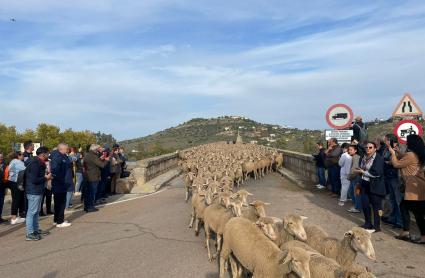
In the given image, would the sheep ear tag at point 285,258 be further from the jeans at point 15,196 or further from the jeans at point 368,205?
the jeans at point 15,196

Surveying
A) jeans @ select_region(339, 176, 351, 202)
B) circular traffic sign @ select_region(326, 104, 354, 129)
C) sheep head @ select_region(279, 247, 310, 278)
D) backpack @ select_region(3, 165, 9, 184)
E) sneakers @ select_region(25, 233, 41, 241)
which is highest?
circular traffic sign @ select_region(326, 104, 354, 129)

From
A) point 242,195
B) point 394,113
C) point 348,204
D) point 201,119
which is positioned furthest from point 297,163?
point 201,119

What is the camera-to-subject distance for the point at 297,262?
4273mm

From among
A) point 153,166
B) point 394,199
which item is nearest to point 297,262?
point 394,199

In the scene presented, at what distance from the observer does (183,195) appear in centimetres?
1500

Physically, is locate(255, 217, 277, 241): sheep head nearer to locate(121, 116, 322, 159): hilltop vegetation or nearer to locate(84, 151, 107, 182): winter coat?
locate(84, 151, 107, 182): winter coat

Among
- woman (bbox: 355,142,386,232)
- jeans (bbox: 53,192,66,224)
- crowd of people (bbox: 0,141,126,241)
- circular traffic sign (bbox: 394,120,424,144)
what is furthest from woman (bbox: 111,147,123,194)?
circular traffic sign (bbox: 394,120,424,144)

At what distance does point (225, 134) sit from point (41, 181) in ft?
387

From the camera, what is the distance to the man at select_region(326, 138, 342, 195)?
13.2 meters

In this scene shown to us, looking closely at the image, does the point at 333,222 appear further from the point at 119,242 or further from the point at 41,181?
the point at 41,181

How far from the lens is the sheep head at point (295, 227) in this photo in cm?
569

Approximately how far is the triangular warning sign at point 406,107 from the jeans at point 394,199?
240cm

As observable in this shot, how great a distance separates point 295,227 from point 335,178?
8.48 m

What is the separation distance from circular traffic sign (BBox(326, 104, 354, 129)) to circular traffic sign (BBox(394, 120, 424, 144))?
2.84 metres
